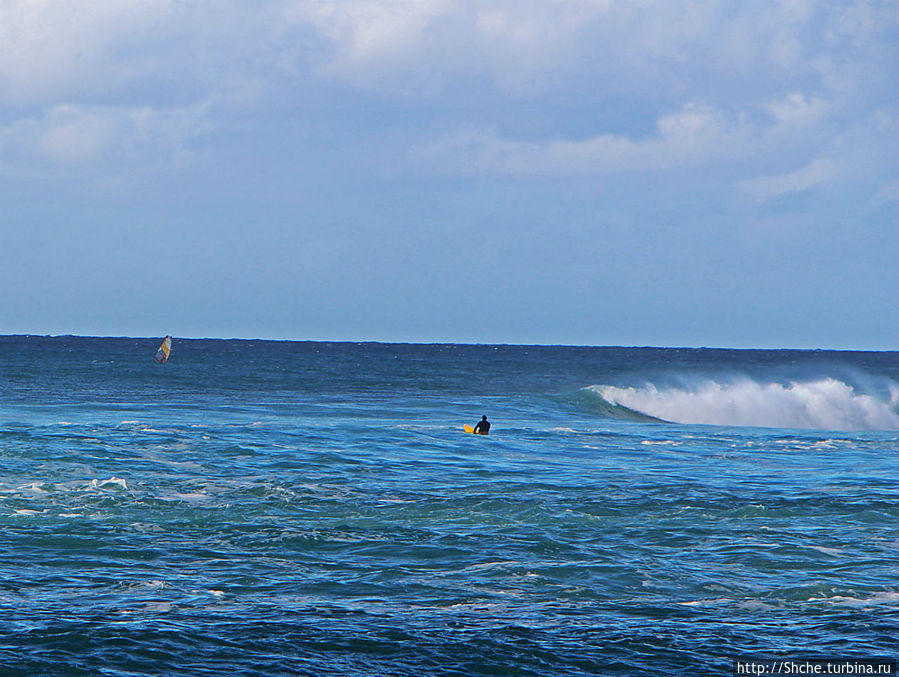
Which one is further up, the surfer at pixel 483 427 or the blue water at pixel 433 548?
the surfer at pixel 483 427

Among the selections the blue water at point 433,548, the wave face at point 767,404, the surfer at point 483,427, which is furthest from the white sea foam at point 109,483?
the wave face at point 767,404

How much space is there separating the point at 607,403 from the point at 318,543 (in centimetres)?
4526

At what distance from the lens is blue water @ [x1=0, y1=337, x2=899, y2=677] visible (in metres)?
14.7

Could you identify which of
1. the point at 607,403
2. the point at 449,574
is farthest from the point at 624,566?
the point at 607,403

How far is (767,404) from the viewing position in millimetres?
65500

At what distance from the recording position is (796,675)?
44.4ft

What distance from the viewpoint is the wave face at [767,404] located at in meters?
61.8

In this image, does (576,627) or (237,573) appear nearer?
(576,627)

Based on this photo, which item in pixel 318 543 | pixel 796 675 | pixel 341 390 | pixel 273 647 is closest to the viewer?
pixel 796 675

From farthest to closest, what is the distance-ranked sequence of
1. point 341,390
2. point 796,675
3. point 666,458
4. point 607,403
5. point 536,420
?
point 341,390 → point 607,403 → point 536,420 → point 666,458 → point 796,675

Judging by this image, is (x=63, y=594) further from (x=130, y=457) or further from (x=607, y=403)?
(x=607, y=403)

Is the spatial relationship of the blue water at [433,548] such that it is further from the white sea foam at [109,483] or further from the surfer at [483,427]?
the surfer at [483,427]

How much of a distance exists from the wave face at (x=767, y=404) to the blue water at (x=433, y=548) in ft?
51.0

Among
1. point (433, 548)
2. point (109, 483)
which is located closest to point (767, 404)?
point (109, 483)
